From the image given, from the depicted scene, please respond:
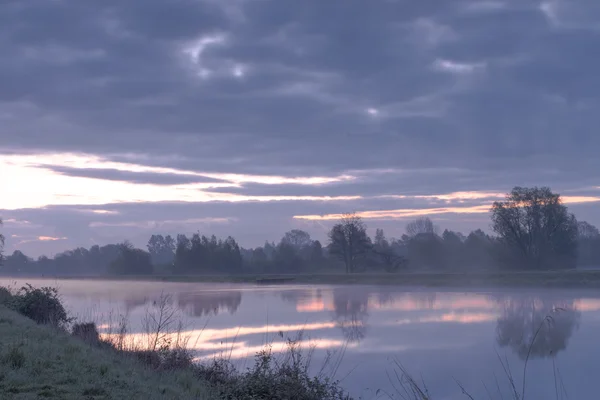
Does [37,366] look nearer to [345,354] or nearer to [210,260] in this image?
[345,354]

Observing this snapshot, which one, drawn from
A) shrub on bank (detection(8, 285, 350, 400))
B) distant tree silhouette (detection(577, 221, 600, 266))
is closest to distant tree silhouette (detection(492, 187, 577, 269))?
distant tree silhouette (detection(577, 221, 600, 266))

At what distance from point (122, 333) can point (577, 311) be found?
62.7 feet

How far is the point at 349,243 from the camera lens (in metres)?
74.9

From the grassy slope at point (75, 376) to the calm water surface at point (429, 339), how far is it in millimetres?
2655

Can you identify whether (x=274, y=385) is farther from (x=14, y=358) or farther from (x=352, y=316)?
(x=352, y=316)

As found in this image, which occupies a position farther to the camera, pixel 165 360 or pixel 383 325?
pixel 383 325

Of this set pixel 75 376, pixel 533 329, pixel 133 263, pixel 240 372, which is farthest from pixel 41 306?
pixel 133 263

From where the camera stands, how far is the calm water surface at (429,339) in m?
13.2

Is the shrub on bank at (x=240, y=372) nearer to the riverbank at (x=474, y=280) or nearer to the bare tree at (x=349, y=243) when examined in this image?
the riverbank at (x=474, y=280)

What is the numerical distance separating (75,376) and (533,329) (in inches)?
592

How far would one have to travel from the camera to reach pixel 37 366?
29.3 feet

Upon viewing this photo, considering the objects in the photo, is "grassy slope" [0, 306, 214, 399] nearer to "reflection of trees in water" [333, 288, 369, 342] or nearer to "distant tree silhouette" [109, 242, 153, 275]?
"reflection of trees in water" [333, 288, 369, 342]

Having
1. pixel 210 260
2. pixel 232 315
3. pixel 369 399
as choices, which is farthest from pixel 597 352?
pixel 210 260

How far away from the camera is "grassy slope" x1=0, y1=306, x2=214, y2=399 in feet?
26.2
